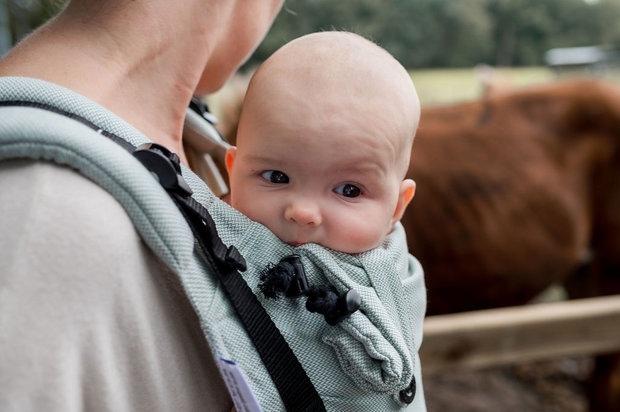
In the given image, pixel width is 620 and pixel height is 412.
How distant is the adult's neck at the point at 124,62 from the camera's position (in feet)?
1.90

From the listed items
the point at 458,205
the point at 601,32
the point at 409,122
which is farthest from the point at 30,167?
the point at 601,32

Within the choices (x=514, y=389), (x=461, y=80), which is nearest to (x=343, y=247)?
Result: (x=514, y=389)

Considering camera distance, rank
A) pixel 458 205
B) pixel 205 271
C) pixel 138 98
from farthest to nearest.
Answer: pixel 458 205
pixel 138 98
pixel 205 271

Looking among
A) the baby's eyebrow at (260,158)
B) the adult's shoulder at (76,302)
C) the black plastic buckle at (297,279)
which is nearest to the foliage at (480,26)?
the baby's eyebrow at (260,158)

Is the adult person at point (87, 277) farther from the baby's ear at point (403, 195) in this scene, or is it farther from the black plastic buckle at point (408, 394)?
the baby's ear at point (403, 195)

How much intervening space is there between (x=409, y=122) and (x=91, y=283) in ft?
1.33

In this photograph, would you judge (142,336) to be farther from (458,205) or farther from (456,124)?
(456,124)

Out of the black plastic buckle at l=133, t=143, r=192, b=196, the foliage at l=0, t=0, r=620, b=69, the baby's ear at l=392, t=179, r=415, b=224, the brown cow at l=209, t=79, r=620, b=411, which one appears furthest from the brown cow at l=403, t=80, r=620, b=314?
the black plastic buckle at l=133, t=143, r=192, b=196

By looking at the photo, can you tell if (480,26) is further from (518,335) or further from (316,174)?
(316,174)

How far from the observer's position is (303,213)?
2.02ft

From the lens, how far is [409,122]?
2.24ft

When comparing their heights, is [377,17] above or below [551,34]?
above

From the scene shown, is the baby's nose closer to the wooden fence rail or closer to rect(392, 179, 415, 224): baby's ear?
rect(392, 179, 415, 224): baby's ear

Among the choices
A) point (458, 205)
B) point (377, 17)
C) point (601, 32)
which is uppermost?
point (377, 17)
